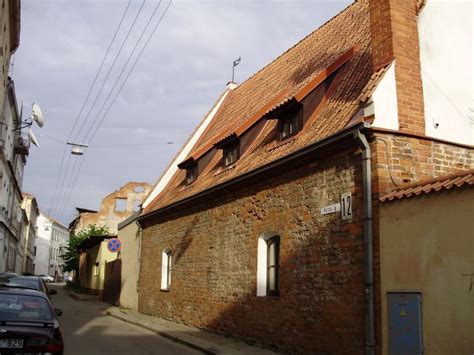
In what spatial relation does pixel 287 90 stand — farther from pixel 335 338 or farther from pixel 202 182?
pixel 335 338

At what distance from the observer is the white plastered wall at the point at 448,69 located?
9.29m

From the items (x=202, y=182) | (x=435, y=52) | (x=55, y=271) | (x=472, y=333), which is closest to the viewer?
(x=472, y=333)

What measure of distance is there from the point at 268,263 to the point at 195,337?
2998mm

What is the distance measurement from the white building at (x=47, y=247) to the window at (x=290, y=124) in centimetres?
8564

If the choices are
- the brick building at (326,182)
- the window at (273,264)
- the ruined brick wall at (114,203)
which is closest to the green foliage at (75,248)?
the ruined brick wall at (114,203)

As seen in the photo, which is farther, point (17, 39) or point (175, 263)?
point (17, 39)

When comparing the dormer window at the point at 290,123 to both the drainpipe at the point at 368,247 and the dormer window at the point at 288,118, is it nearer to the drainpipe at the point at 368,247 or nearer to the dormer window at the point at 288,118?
the dormer window at the point at 288,118

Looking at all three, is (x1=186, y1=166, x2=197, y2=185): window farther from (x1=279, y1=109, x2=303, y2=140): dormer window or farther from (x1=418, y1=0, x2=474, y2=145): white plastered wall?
(x1=418, y1=0, x2=474, y2=145): white plastered wall

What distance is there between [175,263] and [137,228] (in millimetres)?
5417

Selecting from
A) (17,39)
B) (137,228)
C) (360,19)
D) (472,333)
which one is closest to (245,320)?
(472,333)

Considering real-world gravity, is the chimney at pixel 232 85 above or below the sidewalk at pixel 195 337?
above

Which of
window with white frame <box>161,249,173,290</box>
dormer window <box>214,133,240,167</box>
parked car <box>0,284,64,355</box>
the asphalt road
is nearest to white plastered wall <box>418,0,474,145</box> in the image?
dormer window <box>214,133,240,167</box>

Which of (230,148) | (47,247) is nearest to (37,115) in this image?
(230,148)

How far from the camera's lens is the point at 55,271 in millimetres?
97750
